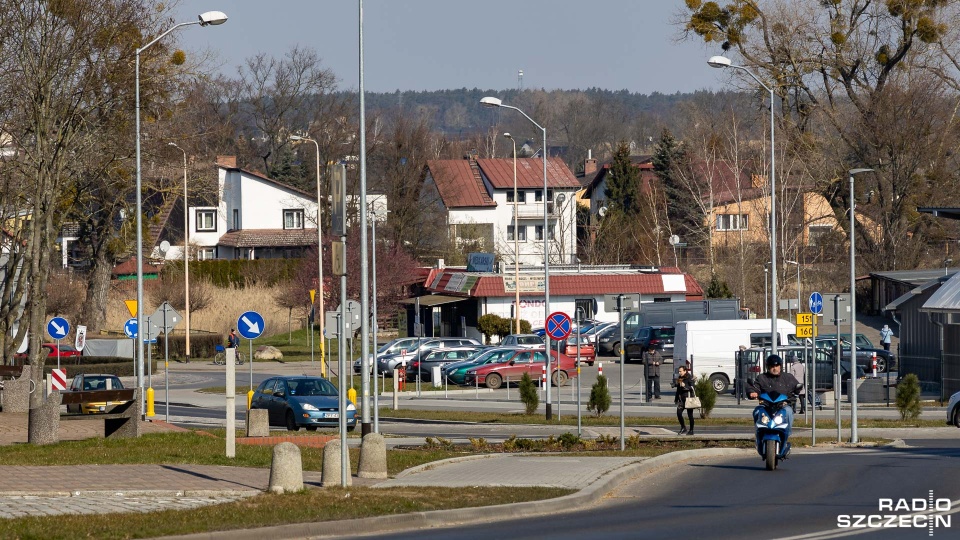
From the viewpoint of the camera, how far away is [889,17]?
57.2m

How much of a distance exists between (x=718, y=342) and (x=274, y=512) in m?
30.5

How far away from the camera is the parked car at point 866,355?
4200 centimetres

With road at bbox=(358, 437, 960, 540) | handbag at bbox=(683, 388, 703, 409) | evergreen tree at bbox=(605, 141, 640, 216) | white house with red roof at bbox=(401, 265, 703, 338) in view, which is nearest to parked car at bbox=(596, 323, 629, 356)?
white house with red roof at bbox=(401, 265, 703, 338)

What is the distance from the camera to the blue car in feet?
97.3

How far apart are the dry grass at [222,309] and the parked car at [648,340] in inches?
1089

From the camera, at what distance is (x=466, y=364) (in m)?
47.2

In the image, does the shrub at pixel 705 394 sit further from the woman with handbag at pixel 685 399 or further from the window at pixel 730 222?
the window at pixel 730 222

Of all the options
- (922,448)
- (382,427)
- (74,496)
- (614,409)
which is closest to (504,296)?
(614,409)

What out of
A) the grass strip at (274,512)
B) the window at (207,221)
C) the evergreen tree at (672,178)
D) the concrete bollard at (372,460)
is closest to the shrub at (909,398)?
the grass strip at (274,512)

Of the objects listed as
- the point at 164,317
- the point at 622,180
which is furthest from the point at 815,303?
the point at 622,180

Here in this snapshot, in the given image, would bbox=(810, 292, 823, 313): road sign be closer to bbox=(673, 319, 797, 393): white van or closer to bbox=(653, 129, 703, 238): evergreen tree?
bbox=(673, 319, 797, 393): white van

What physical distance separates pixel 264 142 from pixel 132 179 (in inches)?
2511

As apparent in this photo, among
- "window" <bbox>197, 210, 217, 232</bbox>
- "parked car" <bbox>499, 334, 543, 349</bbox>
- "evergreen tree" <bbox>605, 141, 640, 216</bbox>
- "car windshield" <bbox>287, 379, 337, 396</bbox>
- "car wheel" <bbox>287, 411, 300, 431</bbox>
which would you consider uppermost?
"evergreen tree" <bbox>605, 141, 640, 216</bbox>

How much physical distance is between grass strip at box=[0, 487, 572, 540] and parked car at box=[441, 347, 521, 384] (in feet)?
103
